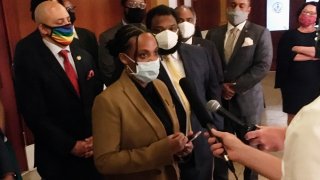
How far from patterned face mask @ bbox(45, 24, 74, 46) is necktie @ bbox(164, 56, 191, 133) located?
595mm

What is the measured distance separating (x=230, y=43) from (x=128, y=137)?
1711 mm

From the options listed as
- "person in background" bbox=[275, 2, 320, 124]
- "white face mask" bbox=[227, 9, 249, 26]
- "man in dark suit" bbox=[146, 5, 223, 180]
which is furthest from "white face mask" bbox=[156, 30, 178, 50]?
"person in background" bbox=[275, 2, 320, 124]

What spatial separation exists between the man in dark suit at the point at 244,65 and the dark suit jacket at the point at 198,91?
0.45m

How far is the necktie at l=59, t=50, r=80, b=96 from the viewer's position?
85.0 inches

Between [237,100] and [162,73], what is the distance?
1091 mm

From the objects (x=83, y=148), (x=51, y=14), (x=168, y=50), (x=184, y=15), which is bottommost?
(x=83, y=148)

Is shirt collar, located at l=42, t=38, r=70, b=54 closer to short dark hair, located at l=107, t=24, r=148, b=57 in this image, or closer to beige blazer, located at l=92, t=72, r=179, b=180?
short dark hair, located at l=107, t=24, r=148, b=57

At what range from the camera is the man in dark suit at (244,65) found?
9.62ft

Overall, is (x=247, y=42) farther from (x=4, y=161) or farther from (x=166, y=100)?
(x=4, y=161)

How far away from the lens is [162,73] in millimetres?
2105

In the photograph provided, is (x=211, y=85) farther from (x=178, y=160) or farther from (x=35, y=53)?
(x=35, y=53)

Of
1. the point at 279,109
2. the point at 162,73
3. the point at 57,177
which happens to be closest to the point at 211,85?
the point at 162,73

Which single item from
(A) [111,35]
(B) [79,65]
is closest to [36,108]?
(B) [79,65]

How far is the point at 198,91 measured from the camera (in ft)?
7.56
